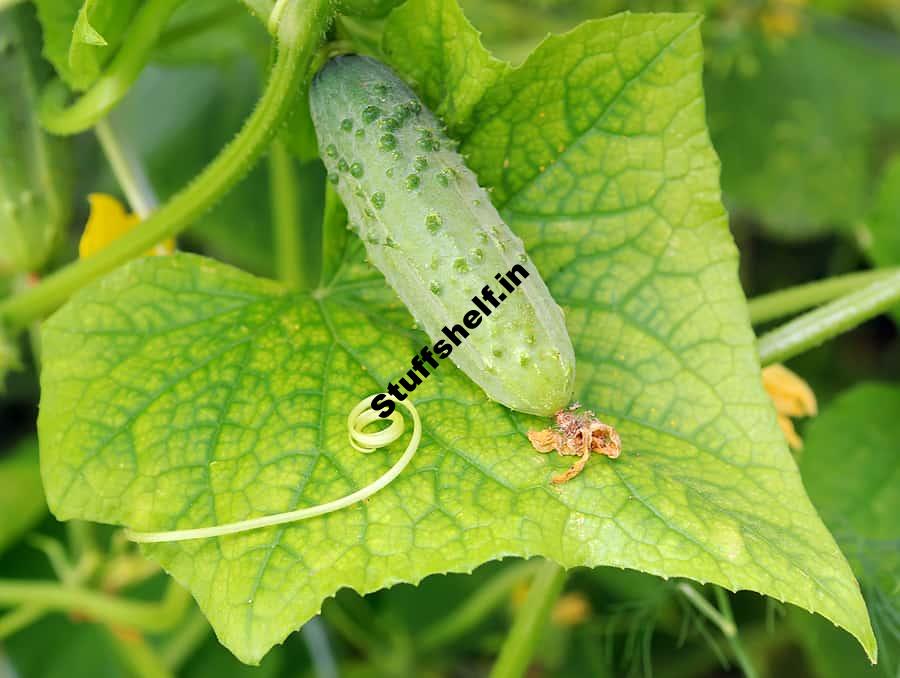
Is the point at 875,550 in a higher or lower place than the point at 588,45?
lower

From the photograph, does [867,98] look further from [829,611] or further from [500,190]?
[829,611]

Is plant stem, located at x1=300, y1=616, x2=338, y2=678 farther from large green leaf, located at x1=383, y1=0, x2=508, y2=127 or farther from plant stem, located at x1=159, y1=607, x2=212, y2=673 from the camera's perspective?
large green leaf, located at x1=383, y1=0, x2=508, y2=127

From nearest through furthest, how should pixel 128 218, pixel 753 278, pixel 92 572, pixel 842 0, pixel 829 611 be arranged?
pixel 829 611
pixel 128 218
pixel 92 572
pixel 753 278
pixel 842 0

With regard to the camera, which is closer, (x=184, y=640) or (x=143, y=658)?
(x=143, y=658)

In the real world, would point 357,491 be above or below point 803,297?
above

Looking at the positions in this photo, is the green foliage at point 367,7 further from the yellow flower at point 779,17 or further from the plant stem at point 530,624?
the yellow flower at point 779,17

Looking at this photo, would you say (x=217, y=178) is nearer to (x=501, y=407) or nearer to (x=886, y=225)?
(x=501, y=407)

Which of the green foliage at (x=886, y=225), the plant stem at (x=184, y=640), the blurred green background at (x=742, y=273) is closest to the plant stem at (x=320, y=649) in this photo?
the blurred green background at (x=742, y=273)

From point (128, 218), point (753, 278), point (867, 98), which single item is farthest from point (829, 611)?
point (867, 98)

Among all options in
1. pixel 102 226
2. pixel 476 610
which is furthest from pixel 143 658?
pixel 102 226
